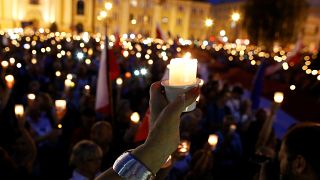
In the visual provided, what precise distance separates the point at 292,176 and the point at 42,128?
4542 millimetres

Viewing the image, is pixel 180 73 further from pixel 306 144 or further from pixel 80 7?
pixel 80 7

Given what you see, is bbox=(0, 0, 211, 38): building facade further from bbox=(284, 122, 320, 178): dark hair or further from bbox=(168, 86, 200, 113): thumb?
bbox=(168, 86, 200, 113): thumb

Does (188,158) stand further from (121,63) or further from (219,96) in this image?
(121,63)

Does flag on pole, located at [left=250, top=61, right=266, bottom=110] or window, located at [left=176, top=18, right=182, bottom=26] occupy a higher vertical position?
window, located at [left=176, top=18, right=182, bottom=26]

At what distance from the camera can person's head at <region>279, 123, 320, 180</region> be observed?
1690mm

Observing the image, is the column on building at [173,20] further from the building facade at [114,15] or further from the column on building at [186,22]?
the column on building at [186,22]

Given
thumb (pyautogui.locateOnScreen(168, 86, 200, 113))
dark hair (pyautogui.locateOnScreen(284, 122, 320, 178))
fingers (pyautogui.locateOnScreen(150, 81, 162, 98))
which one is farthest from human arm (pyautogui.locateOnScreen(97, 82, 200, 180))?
dark hair (pyautogui.locateOnScreen(284, 122, 320, 178))

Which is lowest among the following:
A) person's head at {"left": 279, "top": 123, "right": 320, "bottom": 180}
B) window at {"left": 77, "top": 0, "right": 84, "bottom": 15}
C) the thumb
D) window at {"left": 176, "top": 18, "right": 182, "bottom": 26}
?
person's head at {"left": 279, "top": 123, "right": 320, "bottom": 180}

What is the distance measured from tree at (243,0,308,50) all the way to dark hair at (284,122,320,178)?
43.1m

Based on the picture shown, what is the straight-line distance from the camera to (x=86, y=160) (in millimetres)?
3379

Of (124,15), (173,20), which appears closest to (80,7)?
(124,15)

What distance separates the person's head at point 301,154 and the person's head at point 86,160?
193 cm

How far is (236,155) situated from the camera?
18.0 ft

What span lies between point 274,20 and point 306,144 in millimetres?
44136
